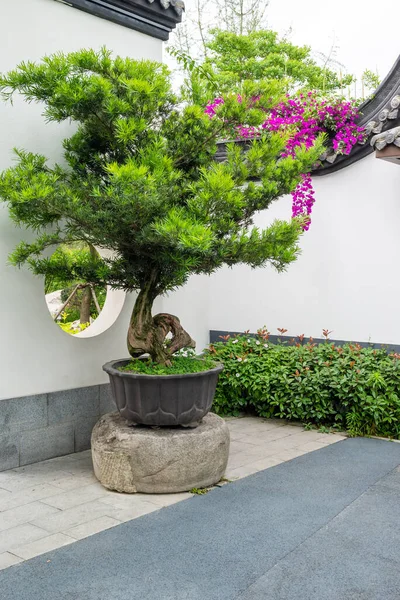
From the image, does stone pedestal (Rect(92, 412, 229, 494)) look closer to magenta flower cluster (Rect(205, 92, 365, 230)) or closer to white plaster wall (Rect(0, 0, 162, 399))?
white plaster wall (Rect(0, 0, 162, 399))

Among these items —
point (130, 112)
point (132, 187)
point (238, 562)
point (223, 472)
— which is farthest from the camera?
point (223, 472)

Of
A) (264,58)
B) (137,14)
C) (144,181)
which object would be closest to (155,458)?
(144,181)

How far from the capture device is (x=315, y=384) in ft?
19.2

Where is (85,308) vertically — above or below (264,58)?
below

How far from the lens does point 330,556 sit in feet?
10.5

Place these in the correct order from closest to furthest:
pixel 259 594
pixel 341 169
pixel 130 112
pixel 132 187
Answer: pixel 259 594 → pixel 132 187 → pixel 130 112 → pixel 341 169

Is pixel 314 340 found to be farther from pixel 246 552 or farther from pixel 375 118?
pixel 246 552

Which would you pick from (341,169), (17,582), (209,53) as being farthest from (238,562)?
(209,53)

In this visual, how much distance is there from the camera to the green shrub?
5578 mm

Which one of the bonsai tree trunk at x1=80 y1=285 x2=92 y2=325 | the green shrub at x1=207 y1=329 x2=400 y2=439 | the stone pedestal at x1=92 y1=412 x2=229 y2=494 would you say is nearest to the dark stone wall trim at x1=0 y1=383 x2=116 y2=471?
the stone pedestal at x1=92 y1=412 x2=229 y2=494

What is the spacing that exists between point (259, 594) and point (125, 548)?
0.79 metres

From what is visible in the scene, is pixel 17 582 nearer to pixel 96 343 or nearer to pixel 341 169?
pixel 96 343

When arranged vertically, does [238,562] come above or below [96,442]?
below

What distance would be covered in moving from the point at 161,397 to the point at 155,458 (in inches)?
15.2
